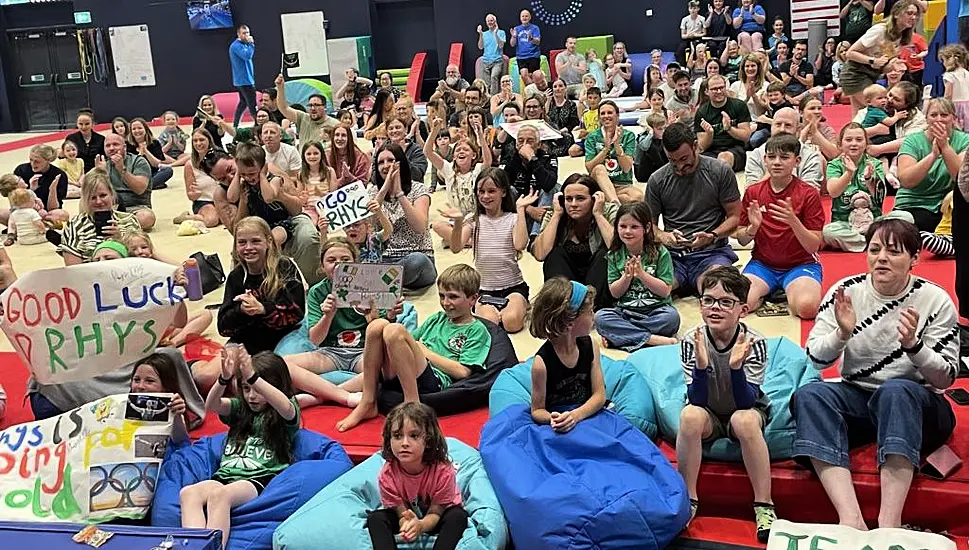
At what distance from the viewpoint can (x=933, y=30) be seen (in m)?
14.7

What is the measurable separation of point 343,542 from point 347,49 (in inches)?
685

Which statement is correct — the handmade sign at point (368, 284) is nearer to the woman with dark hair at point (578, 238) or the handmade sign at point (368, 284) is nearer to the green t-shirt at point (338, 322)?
the green t-shirt at point (338, 322)

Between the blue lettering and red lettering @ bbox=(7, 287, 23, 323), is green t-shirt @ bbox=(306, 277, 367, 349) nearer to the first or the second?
the blue lettering

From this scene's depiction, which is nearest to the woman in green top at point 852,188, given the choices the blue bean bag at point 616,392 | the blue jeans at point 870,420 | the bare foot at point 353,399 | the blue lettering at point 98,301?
the blue bean bag at point 616,392

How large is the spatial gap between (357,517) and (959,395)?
2.67m

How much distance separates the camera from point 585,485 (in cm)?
365

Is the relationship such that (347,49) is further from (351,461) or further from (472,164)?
(351,461)

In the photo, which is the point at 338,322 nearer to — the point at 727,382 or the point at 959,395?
the point at 727,382

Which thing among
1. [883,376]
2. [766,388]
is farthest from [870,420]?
[766,388]

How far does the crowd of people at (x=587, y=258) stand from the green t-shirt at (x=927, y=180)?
0.01m

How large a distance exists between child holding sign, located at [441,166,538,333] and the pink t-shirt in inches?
87.1

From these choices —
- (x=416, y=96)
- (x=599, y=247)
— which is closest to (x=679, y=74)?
(x=599, y=247)

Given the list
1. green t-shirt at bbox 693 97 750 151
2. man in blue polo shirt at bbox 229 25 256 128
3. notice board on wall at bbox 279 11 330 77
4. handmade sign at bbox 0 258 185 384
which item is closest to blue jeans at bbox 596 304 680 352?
handmade sign at bbox 0 258 185 384

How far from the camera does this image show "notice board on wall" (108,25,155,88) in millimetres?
20969
